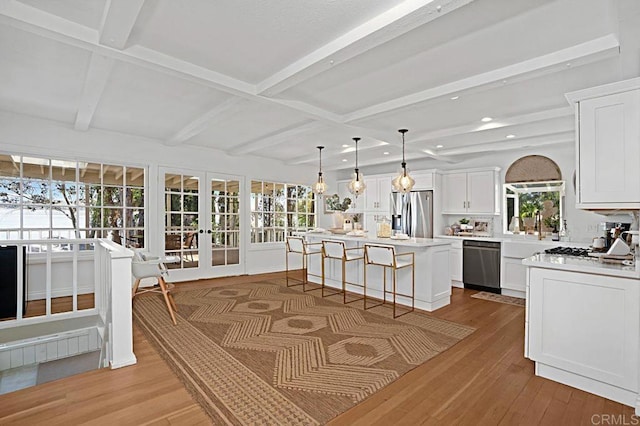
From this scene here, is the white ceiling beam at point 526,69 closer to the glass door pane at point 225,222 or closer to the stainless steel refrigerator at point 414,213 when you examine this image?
the stainless steel refrigerator at point 414,213

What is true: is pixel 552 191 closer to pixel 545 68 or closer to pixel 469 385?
pixel 545 68

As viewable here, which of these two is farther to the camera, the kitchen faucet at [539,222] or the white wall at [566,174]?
the kitchen faucet at [539,222]

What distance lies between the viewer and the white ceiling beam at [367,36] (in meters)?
1.91

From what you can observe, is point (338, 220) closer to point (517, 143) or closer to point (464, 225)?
point (464, 225)

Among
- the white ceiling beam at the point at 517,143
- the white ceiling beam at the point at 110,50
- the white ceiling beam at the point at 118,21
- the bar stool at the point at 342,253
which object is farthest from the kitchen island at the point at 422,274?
the white ceiling beam at the point at 118,21

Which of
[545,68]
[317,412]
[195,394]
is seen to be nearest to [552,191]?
[545,68]

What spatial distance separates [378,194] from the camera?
763cm

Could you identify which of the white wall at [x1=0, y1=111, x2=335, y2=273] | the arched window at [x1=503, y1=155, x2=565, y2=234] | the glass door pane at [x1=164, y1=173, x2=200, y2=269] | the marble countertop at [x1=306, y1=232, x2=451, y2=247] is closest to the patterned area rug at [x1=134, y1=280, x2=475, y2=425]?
the marble countertop at [x1=306, y1=232, x2=451, y2=247]

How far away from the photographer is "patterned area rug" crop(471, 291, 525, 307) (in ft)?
15.6

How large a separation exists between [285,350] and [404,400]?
1185 mm

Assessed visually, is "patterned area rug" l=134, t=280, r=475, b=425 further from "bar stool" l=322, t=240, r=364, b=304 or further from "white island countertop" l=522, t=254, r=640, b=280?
"white island countertop" l=522, t=254, r=640, b=280

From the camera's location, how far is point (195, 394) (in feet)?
7.56

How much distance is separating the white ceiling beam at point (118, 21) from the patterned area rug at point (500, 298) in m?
5.23

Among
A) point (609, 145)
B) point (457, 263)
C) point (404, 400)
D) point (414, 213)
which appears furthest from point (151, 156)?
point (609, 145)
